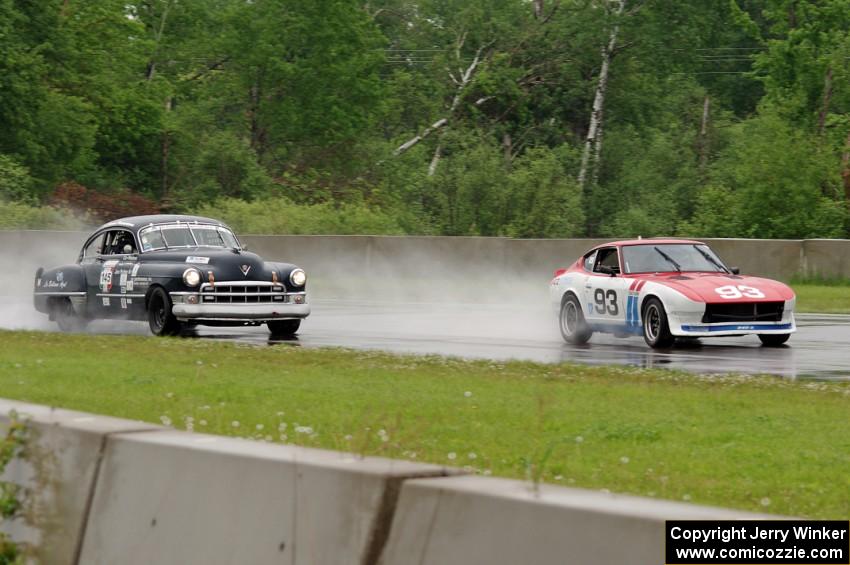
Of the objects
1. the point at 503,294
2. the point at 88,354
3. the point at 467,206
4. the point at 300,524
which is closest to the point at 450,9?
the point at 467,206

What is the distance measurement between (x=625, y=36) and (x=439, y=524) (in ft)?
183

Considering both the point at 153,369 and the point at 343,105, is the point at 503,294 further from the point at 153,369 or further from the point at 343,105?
the point at 343,105

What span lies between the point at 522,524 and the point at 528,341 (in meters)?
15.8

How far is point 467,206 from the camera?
140 feet

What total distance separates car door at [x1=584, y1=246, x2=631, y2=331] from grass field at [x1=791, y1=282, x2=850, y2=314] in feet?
24.9

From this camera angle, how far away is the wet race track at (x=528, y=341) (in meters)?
16.6

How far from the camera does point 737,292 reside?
18.1m

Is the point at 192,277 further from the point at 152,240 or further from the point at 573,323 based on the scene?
the point at 573,323

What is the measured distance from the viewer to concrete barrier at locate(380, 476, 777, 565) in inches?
150

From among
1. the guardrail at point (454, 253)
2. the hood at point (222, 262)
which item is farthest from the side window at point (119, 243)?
the guardrail at point (454, 253)

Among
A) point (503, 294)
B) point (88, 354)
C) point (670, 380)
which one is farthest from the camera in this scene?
point (503, 294)

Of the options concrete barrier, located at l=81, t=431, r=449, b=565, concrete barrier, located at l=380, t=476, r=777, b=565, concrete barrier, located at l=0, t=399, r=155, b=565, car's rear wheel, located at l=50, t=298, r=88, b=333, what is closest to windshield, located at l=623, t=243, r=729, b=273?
car's rear wheel, located at l=50, t=298, r=88, b=333

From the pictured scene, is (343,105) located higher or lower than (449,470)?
higher

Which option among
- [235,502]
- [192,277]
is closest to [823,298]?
[192,277]
